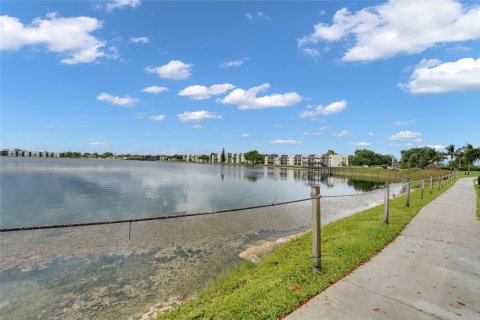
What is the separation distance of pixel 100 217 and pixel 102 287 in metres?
10.9

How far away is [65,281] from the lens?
28.0 ft

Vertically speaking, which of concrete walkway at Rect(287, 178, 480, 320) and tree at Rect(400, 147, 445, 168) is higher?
tree at Rect(400, 147, 445, 168)

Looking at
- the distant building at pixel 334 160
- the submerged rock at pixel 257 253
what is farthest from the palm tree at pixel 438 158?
the submerged rock at pixel 257 253

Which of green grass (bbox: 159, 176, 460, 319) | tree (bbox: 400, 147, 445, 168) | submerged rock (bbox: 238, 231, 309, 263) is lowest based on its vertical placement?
submerged rock (bbox: 238, 231, 309, 263)

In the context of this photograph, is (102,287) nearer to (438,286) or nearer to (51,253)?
(51,253)

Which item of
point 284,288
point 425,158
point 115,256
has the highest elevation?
point 425,158

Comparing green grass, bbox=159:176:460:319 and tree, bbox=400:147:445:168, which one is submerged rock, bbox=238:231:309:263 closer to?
green grass, bbox=159:176:460:319

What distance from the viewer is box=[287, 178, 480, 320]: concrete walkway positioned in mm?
3811

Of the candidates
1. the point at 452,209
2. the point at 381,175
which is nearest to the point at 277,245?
the point at 452,209

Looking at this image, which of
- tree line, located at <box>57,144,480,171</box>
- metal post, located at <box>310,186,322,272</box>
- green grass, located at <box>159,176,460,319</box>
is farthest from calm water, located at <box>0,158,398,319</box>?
tree line, located at <box>57,144,480,171</box>

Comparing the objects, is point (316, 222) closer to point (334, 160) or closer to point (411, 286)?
point (411, 286)

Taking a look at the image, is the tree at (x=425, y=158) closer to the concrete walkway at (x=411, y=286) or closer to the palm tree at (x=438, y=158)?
the palm tree at (x=438, y=158)

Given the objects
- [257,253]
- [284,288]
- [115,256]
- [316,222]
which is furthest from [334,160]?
[284,288]

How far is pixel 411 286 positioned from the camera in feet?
15.0
